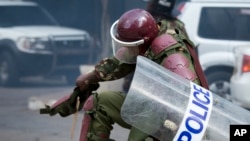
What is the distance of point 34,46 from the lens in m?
13.6

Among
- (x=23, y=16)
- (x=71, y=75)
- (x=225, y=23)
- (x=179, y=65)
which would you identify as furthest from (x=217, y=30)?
(x=179, y=65)

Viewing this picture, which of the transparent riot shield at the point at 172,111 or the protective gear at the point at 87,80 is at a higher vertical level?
the transparent riot shield at the point at 172,111

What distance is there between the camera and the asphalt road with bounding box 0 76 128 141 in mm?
8242

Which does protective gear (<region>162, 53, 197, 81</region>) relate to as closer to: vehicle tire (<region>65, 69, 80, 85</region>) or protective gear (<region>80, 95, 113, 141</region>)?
protective gear (<region>80, 95, 113, 141</region>)

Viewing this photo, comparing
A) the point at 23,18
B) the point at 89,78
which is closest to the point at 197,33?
the point at 23,18

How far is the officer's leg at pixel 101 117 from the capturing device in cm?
418

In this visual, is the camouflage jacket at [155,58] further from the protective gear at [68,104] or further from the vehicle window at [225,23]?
the vehicle window at [225,23]

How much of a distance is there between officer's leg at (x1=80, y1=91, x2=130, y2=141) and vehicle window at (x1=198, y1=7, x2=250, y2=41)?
7.21 meters

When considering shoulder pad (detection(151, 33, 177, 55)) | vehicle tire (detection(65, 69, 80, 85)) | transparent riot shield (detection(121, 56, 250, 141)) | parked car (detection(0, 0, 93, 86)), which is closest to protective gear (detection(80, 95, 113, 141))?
shoulder pad (detection(151, 33, 177, 55))

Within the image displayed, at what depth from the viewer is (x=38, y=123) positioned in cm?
927

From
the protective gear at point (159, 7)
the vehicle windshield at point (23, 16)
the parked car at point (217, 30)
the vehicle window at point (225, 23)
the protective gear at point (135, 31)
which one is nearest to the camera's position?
the protective gear at point (135, 31)

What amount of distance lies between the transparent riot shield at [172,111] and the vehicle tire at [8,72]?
10.4 metres

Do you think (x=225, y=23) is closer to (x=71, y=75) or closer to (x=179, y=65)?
(x=71, y=75)

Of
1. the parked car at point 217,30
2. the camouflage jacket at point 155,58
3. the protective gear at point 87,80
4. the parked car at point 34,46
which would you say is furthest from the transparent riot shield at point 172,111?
the parked car at point 34,46
